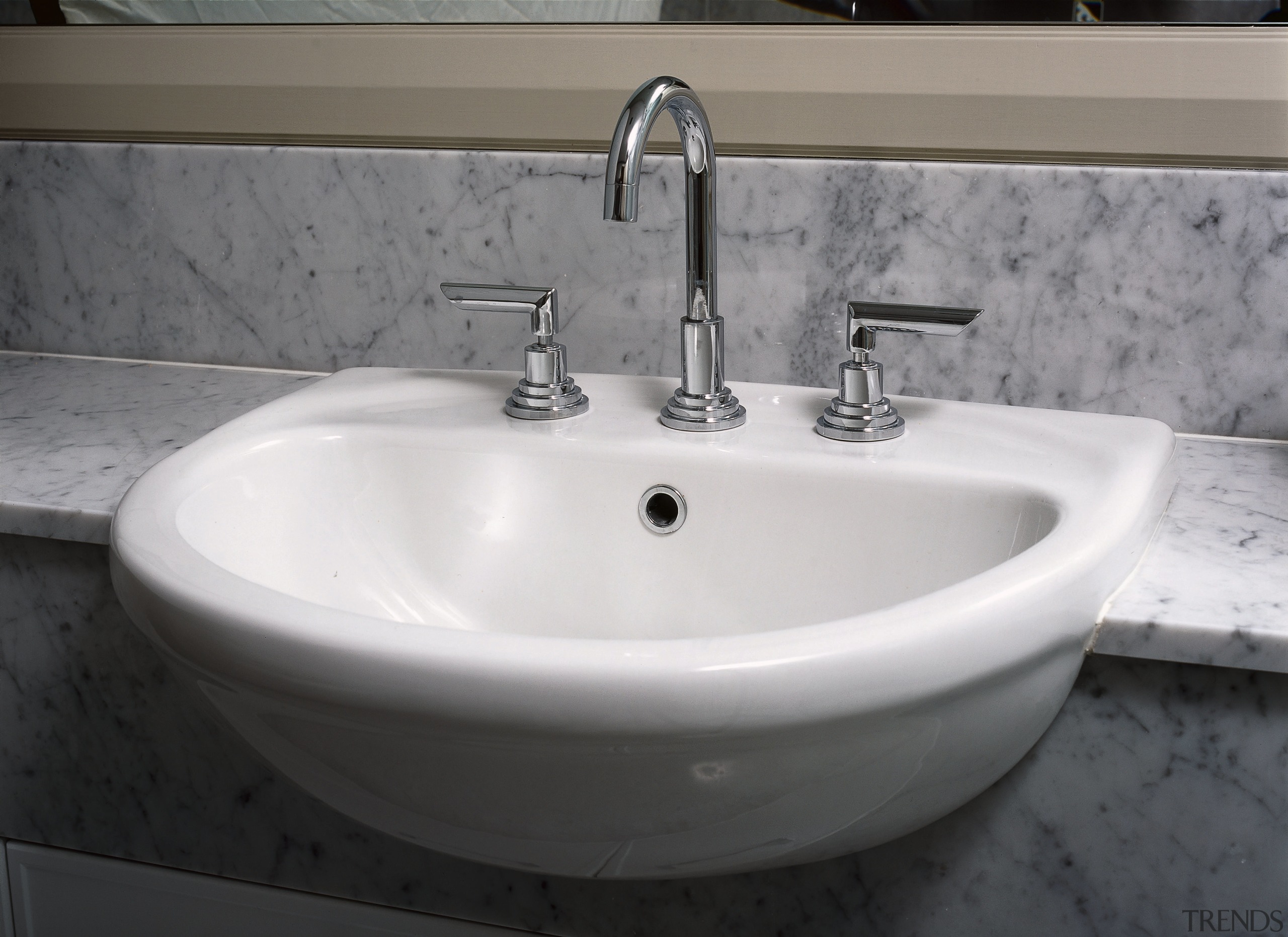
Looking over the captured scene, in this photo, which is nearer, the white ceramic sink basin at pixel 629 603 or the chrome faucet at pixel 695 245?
the white ceramic sink basin at pixel 629 603

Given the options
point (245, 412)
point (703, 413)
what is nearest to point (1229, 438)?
point (703, 413)

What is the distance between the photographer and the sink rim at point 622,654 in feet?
1.46

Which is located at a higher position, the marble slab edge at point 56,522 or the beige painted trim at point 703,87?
the beige painted trim at point 703,87

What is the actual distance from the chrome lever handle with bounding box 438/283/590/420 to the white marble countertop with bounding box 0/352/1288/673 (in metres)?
0.24

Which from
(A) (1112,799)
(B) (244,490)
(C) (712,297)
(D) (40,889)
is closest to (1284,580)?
(A) (1112,799)

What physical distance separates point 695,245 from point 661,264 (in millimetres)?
140

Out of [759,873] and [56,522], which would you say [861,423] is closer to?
[759,873]

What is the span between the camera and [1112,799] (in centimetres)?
59

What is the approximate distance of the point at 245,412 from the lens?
2.94 ft

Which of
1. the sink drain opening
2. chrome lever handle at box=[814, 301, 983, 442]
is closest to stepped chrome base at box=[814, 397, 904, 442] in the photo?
chrome lever handle at box=[814, 301, 983, 442]

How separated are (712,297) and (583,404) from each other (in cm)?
12

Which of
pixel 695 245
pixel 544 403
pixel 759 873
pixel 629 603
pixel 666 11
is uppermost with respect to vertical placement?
pixel 666 11

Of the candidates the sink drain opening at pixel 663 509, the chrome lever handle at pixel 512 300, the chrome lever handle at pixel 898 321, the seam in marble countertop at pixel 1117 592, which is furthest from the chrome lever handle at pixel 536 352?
the seam in marble countertop at pixel 1117 592

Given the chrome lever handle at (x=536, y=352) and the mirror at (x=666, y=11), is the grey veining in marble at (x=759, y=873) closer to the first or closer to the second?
the chrome lever handle at (x=536, y=352)
